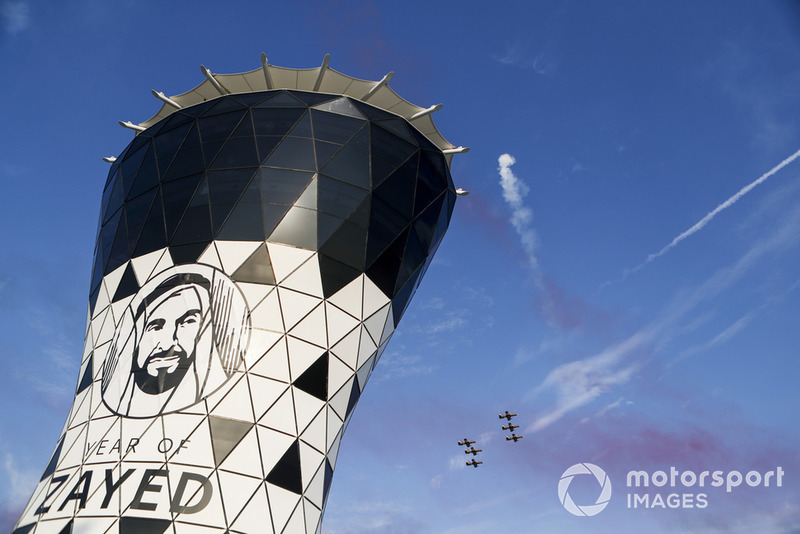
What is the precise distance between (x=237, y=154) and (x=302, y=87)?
4324 millimetres

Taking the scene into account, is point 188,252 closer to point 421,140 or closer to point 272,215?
point 272,215

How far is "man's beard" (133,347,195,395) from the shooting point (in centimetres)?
2161

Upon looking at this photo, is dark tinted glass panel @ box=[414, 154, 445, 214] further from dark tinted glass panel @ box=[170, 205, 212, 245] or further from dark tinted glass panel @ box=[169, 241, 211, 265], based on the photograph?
dark tinted glass panel @ box=[169, 241, 211, 265]

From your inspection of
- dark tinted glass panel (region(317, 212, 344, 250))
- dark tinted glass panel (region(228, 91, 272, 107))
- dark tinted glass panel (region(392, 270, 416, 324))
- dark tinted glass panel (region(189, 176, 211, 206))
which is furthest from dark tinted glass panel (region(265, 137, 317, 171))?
dark tinted glass panel (region(392, 270, 416, 324))

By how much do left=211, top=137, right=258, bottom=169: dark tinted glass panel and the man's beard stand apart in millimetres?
7252

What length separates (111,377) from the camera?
22719 mm

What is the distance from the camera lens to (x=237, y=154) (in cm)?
2525

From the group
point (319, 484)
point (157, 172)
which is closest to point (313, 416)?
point (319, 484)

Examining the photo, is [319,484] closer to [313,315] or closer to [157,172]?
[313,315]

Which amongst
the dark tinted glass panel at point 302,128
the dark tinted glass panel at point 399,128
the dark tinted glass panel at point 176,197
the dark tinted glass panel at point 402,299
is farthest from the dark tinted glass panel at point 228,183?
the dark tinted glass panel at point 402,299

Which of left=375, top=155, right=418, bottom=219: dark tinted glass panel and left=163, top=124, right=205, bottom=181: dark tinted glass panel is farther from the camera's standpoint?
left=375, top=155, right=418, bottom=219: dark tinted glass panel

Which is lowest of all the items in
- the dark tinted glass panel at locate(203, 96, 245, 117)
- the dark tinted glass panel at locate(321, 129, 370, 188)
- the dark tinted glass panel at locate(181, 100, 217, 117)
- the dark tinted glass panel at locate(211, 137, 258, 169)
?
the dark tinted glass panel at locate(321, 129, 370, 188)

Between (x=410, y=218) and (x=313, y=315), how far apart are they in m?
5.92

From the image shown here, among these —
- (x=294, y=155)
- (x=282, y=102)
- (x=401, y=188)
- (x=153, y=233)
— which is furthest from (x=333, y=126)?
(x=153, y=233)
